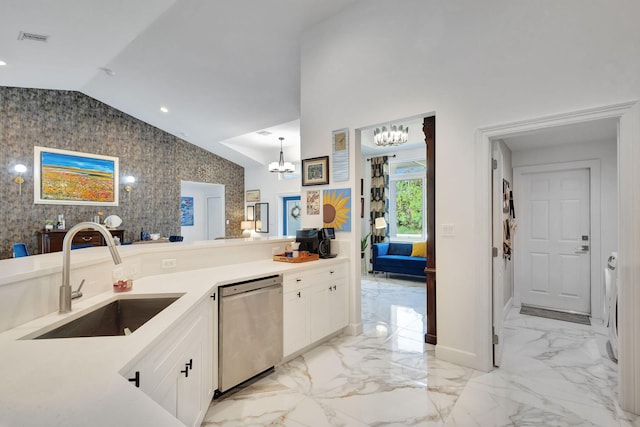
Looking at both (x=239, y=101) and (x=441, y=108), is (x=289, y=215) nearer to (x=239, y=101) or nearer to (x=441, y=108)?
(x=239, y=101)

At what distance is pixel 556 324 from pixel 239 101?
18.5 feet

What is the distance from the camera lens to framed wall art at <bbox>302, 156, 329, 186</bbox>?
11.8 ft

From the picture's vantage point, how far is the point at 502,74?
8.36ft

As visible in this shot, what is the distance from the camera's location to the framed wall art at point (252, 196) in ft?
30.4

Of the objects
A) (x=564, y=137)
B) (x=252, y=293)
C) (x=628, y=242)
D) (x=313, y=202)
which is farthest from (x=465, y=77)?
(x=252, y=293)

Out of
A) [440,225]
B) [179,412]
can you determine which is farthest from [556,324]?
[179,412]

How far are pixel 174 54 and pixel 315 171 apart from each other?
2715 millimetres

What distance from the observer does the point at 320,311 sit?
304 centimetres

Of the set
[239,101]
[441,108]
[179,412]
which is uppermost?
[239,101]

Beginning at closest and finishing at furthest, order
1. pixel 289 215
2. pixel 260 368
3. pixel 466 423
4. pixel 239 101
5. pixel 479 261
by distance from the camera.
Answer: pixel 466 423
pixel 260 368
pixel 479 261
pixel 239 101
pixel 289 215

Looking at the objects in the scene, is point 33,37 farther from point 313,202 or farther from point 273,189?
point 273,189

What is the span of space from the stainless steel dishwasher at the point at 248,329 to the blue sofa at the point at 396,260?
4126mm

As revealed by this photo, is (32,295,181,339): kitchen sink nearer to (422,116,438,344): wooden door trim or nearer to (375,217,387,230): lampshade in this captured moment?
(422,116,438,344): wooden door trim

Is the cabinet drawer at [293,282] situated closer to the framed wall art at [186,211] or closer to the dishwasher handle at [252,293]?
the dishwasher handle at [252,293]
